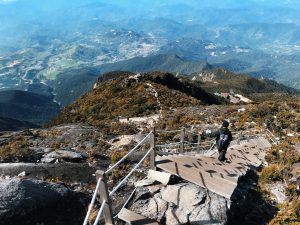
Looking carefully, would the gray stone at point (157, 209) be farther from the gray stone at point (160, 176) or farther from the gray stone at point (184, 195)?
the gray stone at point (160, 176)

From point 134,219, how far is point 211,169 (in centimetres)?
453

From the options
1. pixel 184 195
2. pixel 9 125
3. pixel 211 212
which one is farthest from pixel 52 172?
pixel 9 125

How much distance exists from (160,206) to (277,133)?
20.0 meters

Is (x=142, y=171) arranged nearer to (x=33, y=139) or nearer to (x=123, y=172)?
(x=123, y=172)

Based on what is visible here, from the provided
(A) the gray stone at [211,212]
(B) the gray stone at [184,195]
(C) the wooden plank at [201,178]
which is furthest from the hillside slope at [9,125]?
(A) the gray stone at [211,212]

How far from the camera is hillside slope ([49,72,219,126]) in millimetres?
47894

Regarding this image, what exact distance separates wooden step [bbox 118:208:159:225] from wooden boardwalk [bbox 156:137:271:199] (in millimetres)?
2144

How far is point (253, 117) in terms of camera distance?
3528 cm

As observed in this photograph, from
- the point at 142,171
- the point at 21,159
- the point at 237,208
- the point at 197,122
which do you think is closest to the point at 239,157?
the point at 142,171

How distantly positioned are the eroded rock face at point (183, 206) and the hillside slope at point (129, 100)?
31077 millimetres

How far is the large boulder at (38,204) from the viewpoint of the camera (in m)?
9.43

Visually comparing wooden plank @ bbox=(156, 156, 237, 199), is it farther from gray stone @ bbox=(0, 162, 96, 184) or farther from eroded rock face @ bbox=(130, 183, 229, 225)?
gray stone @ bbox=(0, 162, 96, 184)

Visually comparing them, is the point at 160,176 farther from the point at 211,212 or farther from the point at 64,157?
the point at 64,157

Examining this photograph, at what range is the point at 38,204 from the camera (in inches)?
395
